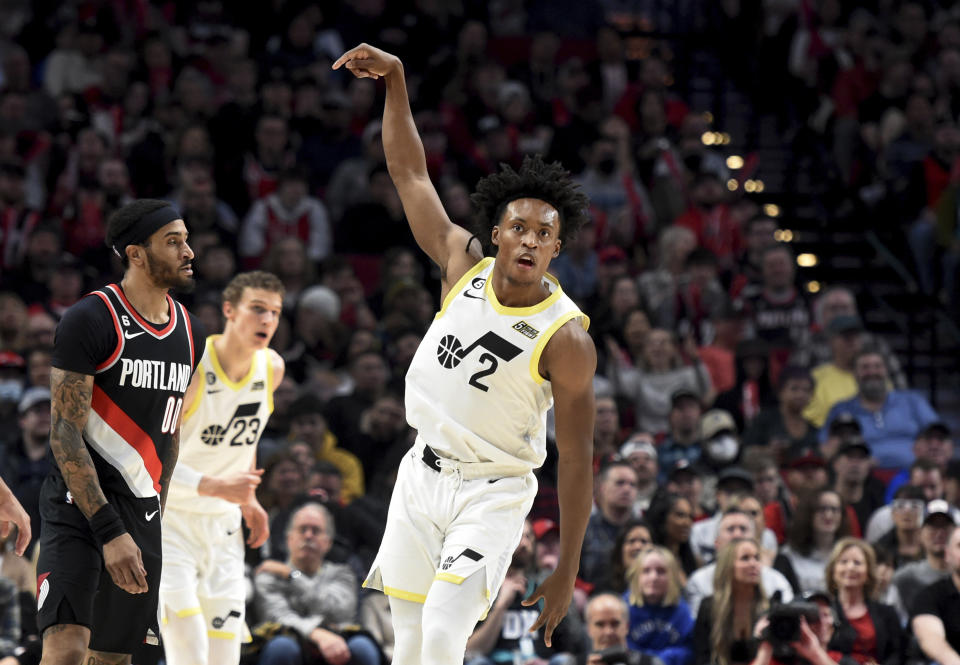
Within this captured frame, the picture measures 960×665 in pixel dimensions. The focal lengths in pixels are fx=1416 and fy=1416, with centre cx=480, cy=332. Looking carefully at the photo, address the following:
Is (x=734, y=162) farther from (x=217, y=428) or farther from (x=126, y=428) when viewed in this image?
(x=126, y=428)

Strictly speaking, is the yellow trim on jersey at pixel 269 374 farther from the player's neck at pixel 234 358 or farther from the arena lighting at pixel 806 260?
the arena lighting at pixel 806 260

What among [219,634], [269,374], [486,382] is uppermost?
[269,374]

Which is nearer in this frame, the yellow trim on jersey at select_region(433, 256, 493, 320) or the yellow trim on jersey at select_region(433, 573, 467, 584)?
the yellow trim on jersey at select_region(433, 573, 467, 584)

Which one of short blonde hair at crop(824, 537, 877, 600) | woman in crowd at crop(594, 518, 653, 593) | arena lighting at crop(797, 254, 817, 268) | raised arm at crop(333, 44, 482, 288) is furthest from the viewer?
arena lighting at crop(797, 254, 817, 268)

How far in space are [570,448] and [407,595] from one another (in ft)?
2.79

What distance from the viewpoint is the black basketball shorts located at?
534cm

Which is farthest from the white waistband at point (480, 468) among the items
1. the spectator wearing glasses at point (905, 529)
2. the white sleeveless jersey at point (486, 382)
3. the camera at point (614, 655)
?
the spectator wearing glasses at point (905, 529)

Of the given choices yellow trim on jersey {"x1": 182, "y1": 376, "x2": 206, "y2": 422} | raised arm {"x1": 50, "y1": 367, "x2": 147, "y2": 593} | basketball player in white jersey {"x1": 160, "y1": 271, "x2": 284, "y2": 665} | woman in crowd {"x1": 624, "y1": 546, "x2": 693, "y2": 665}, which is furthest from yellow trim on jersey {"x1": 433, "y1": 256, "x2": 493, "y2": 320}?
woman in crowd {"x1": 624, "y1": 546, "x2": 693, "y2": 665}

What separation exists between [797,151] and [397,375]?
6.40 meters

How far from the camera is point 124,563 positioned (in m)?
5.27

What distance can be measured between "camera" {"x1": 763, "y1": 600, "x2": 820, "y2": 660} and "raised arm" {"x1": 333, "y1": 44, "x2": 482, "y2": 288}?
11.8 ft

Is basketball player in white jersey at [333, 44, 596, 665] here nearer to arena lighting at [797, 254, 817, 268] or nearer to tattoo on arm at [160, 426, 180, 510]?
tattoo on arm at [160, 426, 180, 510]

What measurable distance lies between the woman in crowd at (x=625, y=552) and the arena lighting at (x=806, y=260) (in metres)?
5.96

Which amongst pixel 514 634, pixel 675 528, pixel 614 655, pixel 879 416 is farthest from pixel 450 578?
pixel 879 416
